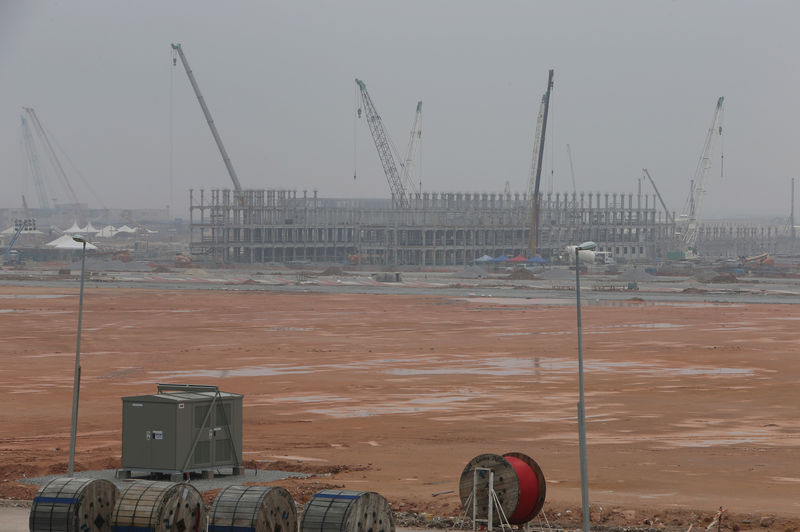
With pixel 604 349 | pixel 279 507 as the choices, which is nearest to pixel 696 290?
pixel 604 349

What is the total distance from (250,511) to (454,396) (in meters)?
31.3

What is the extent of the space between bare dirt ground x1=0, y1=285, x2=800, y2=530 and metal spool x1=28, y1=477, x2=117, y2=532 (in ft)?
22.9

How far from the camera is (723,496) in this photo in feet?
111

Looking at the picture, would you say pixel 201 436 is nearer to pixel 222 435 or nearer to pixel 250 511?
pixel 222 435

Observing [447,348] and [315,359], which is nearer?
[315,359]

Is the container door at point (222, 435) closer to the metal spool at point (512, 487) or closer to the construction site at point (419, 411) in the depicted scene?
the construction site at point (419, 411)

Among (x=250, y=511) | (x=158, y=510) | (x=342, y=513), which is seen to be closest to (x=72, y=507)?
(x=158, y=510)

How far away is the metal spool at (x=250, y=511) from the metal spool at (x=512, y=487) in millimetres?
5118

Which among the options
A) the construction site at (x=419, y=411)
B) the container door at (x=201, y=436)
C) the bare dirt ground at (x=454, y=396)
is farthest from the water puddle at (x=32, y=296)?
the container door at (x=201, y=436)

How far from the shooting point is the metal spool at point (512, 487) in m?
29.0

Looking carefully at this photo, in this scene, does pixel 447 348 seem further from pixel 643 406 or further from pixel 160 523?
pixel 160 523

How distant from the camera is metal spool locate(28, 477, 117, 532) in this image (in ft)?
86.6

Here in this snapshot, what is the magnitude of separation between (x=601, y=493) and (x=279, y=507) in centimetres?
1119

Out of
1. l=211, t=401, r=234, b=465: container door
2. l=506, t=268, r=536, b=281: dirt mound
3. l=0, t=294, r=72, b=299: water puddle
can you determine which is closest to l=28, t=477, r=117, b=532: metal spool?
l=211, t=401, r=234, b=465: container door
